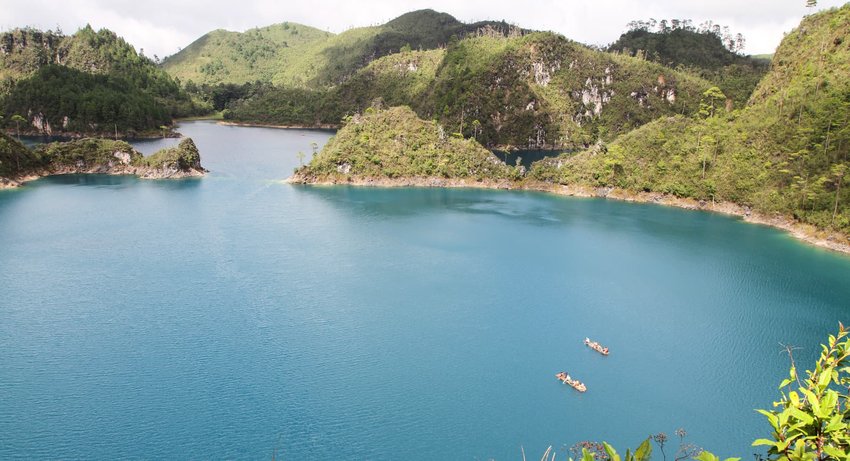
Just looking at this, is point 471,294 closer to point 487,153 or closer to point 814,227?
point 814,227

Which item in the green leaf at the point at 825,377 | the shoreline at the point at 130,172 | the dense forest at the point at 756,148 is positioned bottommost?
the shoreline at the point at 130,172

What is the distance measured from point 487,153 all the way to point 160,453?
79.1 metres

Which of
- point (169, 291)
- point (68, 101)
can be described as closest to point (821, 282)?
point (169, 291)

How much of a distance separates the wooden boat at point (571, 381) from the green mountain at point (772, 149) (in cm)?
4456

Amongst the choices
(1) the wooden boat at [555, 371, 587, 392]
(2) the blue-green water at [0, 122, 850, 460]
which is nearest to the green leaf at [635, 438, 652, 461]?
(2) the blue-green water at [0, 122, 850, 460]

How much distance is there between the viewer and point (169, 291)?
44.1 m

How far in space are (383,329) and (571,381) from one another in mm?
13271

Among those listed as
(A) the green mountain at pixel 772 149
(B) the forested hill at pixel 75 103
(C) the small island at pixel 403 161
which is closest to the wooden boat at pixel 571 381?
(A) the green mountain at pixel 772 149

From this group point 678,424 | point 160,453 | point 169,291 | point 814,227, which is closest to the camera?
point 160,453

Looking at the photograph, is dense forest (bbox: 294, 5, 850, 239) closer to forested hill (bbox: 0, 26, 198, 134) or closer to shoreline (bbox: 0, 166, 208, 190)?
shoreline (bbox: 0, 166, 208, 190)

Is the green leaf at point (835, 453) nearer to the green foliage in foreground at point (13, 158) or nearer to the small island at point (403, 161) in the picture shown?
the small island at point (403, 161)

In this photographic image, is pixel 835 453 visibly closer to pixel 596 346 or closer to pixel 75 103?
pixel 596 346

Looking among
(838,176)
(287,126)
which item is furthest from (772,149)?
(287,126)

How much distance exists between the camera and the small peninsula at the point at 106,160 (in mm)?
92250
